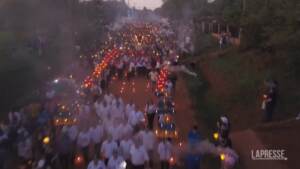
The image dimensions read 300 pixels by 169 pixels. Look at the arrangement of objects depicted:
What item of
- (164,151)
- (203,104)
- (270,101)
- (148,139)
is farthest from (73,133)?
(203,104)

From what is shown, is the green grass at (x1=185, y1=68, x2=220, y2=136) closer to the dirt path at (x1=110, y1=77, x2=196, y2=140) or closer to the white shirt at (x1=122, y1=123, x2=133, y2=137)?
the dirt path at (x1=110, y1=77, x2=196, y2=140)

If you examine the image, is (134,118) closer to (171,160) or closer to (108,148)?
(171,160)

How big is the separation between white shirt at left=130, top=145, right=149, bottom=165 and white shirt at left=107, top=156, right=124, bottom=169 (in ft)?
2.60

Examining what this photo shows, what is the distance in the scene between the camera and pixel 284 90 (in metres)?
20.2

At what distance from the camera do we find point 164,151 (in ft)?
43.0

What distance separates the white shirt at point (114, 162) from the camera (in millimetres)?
11505

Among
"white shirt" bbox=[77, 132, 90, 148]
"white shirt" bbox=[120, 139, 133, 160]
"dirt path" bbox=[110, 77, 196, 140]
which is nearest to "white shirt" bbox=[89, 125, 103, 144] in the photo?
"white shirt" bbox=[77, 132, 90, 148]

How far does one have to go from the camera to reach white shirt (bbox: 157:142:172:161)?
1310 centimetres

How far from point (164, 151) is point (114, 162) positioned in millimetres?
1906

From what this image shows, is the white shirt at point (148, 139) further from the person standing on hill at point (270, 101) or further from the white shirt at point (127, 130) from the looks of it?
the person standing on hill at point (270, 101)

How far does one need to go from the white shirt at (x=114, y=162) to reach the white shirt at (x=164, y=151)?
5.24 feet

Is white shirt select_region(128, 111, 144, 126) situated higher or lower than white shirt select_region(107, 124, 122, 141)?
lower

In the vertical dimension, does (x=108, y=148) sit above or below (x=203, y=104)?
above

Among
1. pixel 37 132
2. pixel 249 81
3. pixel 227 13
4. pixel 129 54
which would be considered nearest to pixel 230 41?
pixel 227 13
